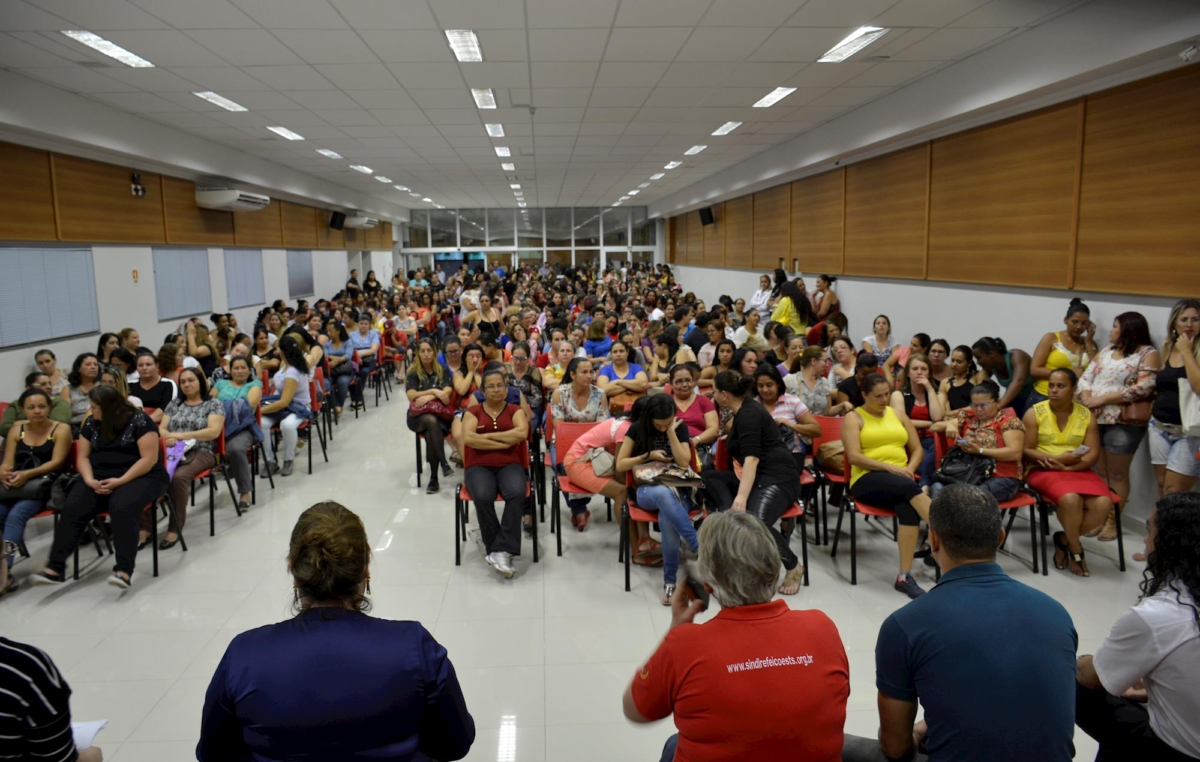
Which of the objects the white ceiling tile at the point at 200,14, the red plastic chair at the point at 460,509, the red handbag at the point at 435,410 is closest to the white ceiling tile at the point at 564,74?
the white ceiling tile at the point at 200,14

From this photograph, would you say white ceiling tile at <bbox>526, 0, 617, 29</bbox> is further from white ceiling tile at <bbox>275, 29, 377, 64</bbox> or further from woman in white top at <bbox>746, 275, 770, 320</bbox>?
woman in white top at <bbox>746, 275, 770, 320</bbox>

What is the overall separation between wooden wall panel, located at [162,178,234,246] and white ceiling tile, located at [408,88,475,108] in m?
4.83

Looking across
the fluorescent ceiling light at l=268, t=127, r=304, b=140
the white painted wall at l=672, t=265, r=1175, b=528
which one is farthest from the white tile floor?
the fluorescent ceiling light at l=268, t=127, r=304, b=140

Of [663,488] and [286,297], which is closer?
[663,488]

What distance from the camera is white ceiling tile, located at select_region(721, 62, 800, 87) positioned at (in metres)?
6.89

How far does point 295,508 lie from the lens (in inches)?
242

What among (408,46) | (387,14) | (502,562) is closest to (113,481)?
(502,562)

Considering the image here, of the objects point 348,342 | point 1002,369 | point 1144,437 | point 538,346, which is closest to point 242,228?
point 348,342

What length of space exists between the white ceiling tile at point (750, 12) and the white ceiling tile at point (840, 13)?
0.32ft

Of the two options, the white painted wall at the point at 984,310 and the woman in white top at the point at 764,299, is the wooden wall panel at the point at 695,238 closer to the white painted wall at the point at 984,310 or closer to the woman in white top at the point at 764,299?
the woman in white top at the point at 764,299

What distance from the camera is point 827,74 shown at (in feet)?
23.6

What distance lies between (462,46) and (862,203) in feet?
20.6

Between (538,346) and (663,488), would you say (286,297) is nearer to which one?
(538,346)

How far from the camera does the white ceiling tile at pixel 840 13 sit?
5176 mm
